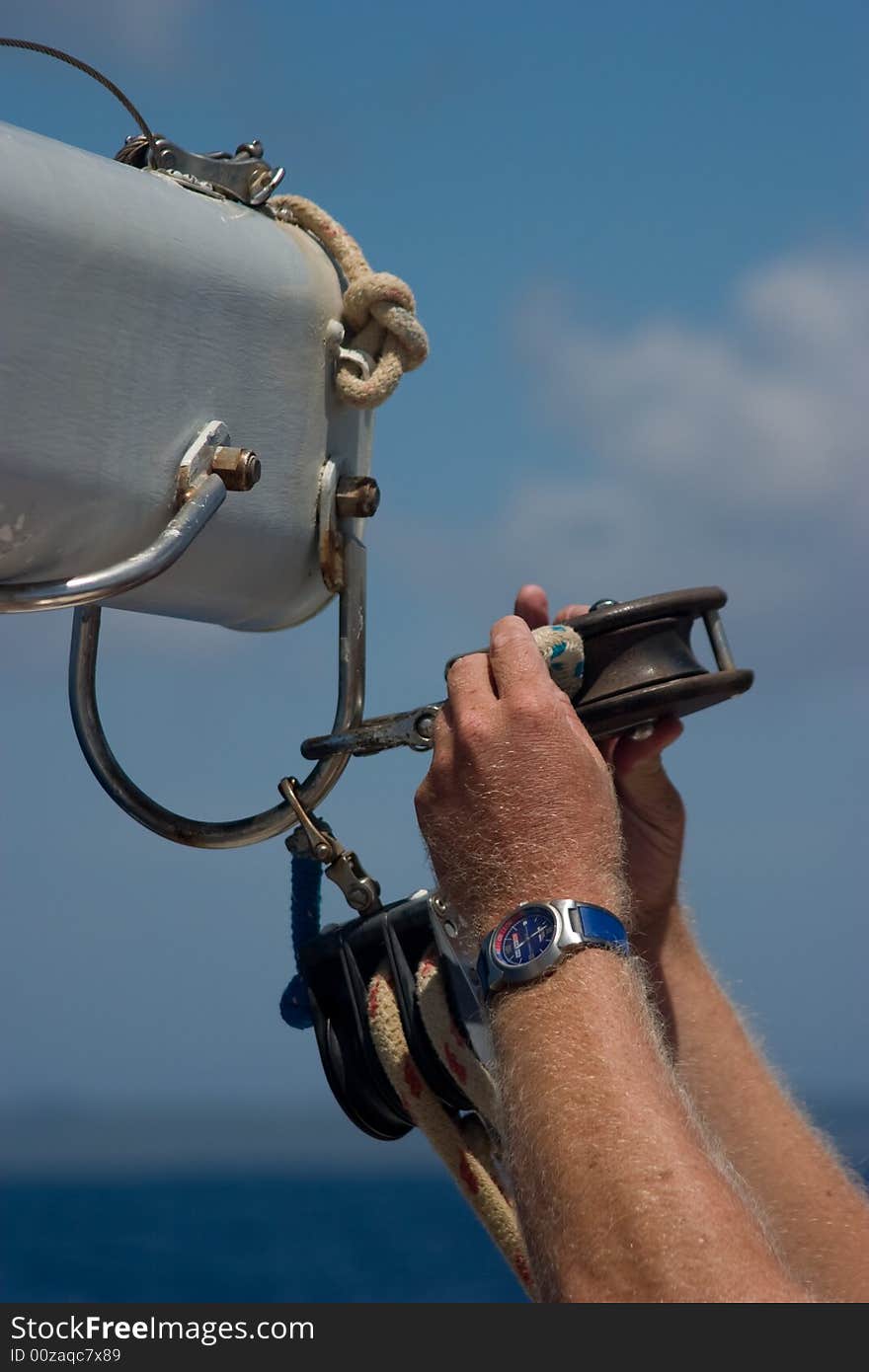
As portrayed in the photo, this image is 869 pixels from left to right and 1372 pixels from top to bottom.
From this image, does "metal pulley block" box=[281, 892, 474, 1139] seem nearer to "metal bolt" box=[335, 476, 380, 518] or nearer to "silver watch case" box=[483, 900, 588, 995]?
"silver watch case" box=[483, 900, 588, 995]

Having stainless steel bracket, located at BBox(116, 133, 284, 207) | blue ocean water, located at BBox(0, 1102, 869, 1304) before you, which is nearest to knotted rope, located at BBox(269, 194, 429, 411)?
stainless steel bracket, located at BBox(116, 133, 284, 207)

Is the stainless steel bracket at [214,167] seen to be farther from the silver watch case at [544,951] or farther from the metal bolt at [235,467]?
the silver watch case at [544,951]

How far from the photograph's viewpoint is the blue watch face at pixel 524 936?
159cm

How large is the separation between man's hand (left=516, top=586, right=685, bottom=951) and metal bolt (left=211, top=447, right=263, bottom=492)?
2.06 feet

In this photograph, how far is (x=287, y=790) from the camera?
199 centimetres

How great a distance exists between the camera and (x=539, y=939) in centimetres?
160

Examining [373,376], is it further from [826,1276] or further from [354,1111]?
[826,1276]

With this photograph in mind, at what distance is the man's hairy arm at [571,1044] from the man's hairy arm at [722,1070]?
1.33ft

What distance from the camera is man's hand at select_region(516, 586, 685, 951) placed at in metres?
2.31

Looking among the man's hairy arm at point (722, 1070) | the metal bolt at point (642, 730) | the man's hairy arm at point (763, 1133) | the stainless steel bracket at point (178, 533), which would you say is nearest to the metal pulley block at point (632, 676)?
the metal bolt at point (642, 730)

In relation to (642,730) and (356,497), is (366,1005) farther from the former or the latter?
(356,497)

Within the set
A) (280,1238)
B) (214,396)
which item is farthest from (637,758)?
(280,1238)

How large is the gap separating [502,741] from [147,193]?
66cm

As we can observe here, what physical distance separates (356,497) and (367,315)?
0.71 feet
